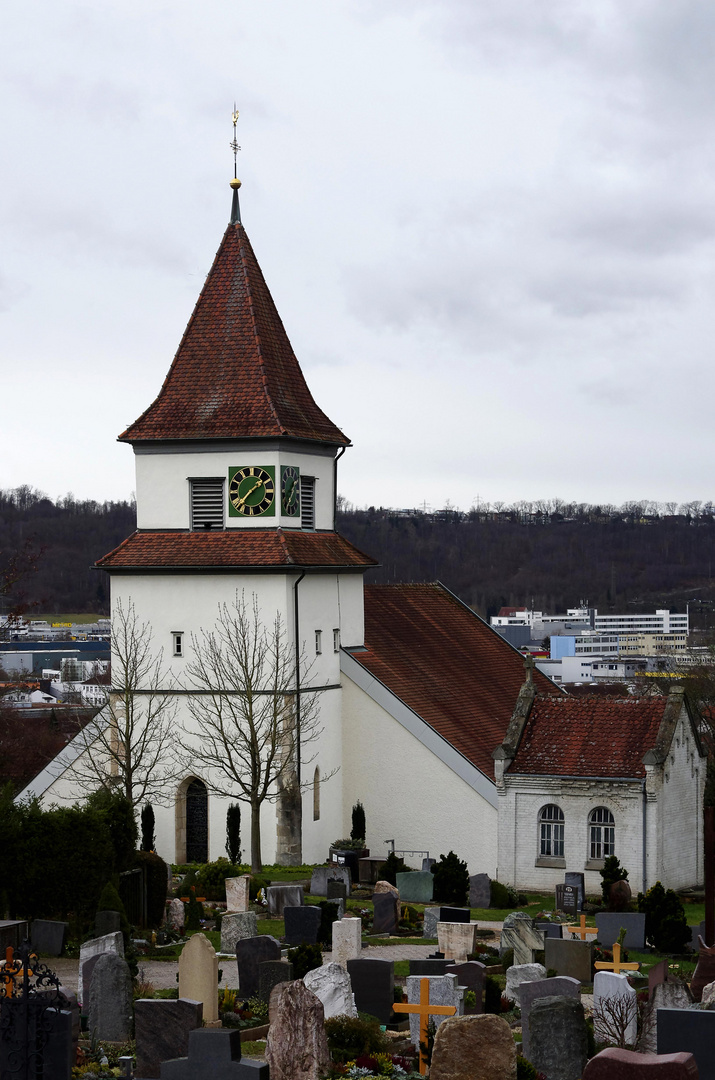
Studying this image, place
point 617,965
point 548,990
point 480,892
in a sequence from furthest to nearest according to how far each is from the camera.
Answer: point 480,892
point 617,965
point 548,990

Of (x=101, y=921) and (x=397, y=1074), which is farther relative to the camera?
(x=101, y=921)

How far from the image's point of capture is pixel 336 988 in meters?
20.7

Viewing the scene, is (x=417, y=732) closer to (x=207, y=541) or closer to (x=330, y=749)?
(x=330, y=749)

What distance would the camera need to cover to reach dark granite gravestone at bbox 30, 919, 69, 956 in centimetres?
2564

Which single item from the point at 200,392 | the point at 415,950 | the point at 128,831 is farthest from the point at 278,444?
the point at 415,950

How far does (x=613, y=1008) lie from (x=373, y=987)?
3.29 m

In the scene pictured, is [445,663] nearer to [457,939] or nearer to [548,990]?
[457,939]

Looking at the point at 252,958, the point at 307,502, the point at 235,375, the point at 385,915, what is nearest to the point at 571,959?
the point at 252,958

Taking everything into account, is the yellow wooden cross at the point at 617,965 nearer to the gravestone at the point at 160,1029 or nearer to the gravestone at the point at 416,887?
the gravestone at the point at 160,1029

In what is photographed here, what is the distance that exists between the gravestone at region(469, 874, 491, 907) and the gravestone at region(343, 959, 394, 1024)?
1277 centimetres

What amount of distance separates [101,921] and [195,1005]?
709 centimetres

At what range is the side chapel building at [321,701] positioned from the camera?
3803 cm

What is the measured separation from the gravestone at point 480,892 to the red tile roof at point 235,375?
38.7 ft

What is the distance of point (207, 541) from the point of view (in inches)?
1539
